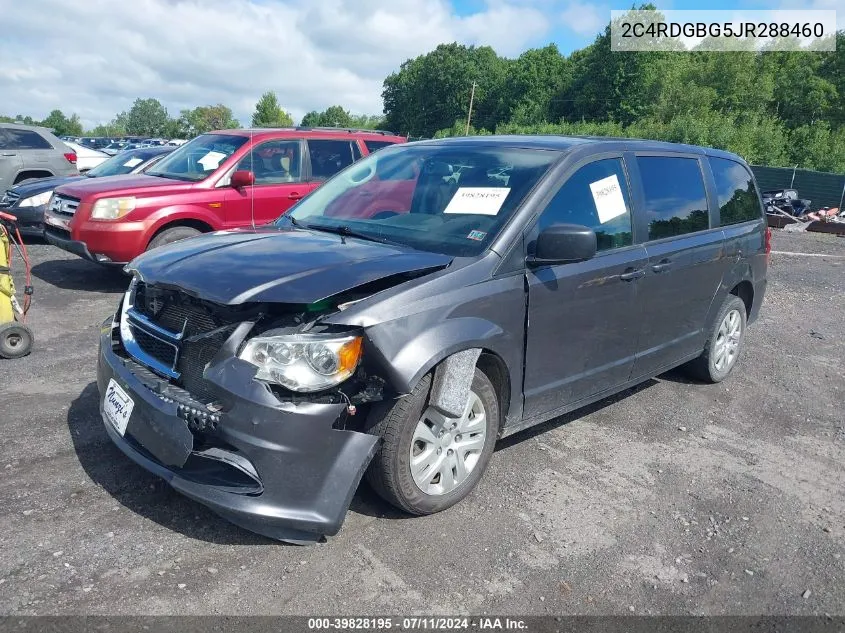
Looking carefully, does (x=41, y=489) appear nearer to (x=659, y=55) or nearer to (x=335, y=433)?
(x=335, y=433)

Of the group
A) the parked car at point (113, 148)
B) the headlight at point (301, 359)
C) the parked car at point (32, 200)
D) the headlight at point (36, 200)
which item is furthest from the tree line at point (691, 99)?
the headlight at point (301, 359)

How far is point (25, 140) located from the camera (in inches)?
470

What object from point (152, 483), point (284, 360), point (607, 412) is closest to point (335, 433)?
point (284, 360)

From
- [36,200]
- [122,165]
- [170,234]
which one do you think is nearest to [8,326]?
[170,234]

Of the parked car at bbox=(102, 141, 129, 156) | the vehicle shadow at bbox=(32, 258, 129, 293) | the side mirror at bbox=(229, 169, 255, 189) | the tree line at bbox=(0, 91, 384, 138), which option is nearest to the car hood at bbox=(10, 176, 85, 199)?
the vehicle shadow at bbox=(32, 258, 129, 293)

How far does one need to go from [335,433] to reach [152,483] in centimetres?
124

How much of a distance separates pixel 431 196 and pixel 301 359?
159 cm

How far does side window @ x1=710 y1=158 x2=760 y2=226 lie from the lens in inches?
208

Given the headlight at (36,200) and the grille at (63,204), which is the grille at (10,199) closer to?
the headlight at (36,200)

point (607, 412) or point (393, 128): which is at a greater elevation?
point (393, 128)

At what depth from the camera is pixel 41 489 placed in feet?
11.1

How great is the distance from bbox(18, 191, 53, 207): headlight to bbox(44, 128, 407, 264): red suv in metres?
2.14

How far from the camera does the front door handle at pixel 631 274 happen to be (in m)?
4.11

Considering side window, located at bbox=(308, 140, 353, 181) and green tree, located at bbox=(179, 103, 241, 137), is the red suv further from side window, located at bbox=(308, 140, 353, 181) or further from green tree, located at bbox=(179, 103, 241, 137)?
green tree, located at bbox=(179, 103, 241, 137)
